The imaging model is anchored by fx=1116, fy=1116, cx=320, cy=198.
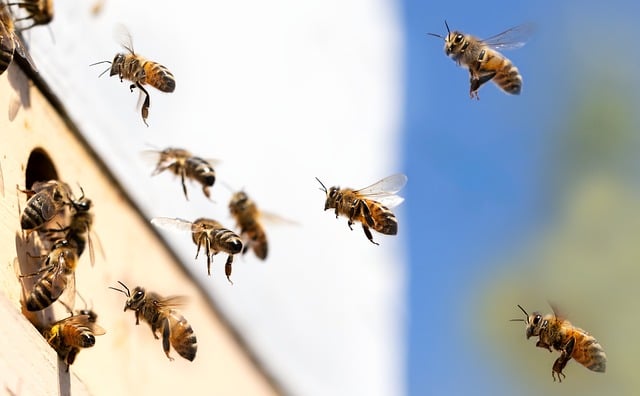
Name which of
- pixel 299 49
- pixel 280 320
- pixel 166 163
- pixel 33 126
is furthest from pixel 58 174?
pixel 299 49

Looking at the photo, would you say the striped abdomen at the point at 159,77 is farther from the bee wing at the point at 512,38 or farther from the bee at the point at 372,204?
the bee wing at the point at 512,38

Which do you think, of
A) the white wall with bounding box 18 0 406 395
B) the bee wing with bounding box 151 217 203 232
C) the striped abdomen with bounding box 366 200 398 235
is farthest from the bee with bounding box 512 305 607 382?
the white wall with bounding box 18 0 406 395

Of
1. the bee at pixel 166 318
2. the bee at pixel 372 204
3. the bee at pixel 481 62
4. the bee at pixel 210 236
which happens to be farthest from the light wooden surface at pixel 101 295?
the bee at pixel 481 62

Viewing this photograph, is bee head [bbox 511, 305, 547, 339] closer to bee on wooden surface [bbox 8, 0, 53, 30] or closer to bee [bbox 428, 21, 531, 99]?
bee [bbox 428, 21, 531, 99]

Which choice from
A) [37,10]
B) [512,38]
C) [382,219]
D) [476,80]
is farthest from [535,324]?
[37,10]

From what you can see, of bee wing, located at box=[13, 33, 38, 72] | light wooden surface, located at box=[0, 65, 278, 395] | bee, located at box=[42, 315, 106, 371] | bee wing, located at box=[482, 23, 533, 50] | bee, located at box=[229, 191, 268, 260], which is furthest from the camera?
bee, located at box=[229, 191, 268, 260]
